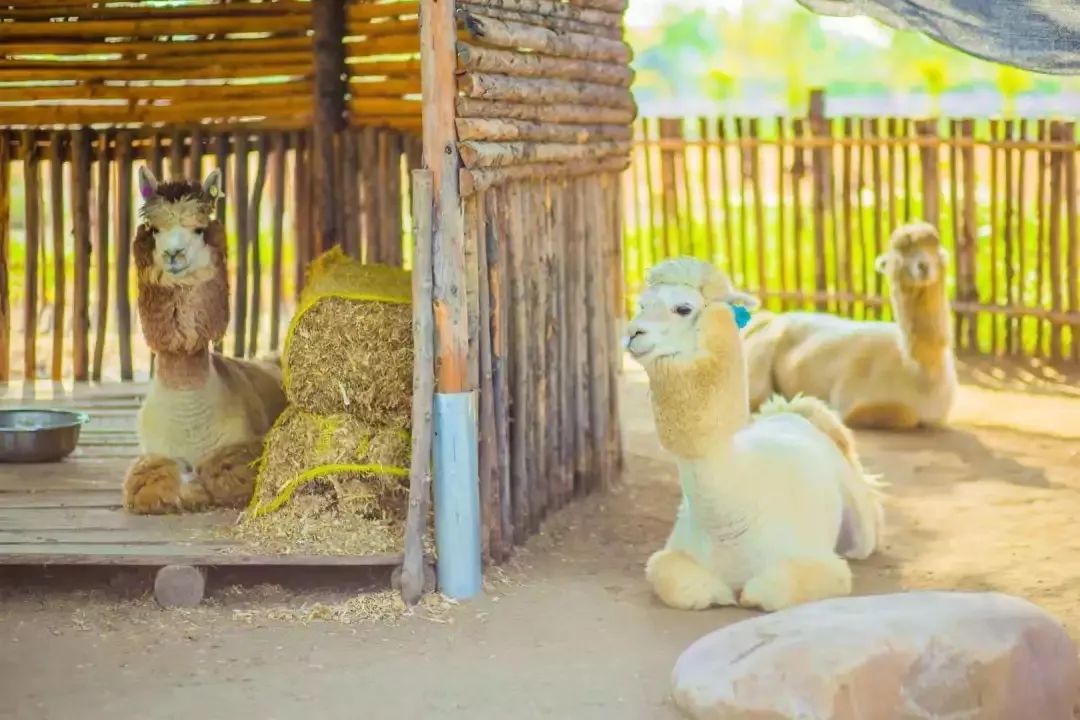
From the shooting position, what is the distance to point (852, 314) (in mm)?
13633

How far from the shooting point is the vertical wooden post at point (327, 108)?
10766 mm

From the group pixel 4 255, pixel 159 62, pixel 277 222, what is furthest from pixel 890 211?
pixel 4 255

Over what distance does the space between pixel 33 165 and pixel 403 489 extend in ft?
18.9

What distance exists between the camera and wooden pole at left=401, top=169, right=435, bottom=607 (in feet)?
21.2

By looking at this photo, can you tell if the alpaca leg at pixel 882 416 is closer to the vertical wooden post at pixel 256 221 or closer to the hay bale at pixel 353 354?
the vertical wooden post at pixel 256 221

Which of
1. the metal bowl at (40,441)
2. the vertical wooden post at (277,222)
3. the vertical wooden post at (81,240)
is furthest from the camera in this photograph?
the vertical wooden post at (81,240)

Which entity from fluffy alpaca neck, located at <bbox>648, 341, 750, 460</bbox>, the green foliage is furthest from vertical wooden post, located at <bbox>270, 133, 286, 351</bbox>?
the green foliage

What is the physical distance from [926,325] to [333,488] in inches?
197

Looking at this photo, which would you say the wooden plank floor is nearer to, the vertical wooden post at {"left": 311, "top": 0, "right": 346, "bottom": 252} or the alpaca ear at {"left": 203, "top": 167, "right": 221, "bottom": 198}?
the alpaca ear at {"left": 203, "top": 167, "right": 221, "bottom": 198}

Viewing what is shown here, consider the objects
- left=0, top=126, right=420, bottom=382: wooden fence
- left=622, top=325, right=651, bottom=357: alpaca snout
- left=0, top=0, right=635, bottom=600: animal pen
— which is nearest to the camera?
left=622, top=325, right=651, bottom=357: alpaca snout

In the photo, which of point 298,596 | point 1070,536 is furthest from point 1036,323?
point 298,596

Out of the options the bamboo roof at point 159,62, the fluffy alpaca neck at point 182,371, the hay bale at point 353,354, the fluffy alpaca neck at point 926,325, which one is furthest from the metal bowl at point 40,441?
the fluffy alpaca neck at point 926,325

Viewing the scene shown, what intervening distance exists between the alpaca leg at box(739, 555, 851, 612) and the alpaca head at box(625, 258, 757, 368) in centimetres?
96

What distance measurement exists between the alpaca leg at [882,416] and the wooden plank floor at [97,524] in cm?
465
